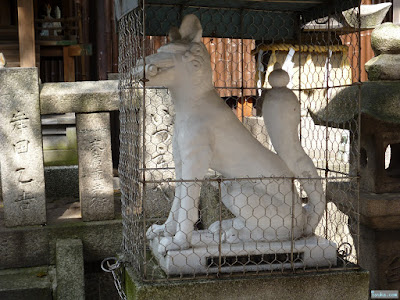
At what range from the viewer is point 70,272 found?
3.67m

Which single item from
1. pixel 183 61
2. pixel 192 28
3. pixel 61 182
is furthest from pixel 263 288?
pixel 61 182

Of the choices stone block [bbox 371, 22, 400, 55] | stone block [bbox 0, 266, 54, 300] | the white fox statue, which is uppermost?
stone block [bbox 371, 22, 400, 55]

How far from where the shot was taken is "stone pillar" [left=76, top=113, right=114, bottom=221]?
13.5 ft

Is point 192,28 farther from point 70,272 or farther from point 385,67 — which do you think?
point 70,272

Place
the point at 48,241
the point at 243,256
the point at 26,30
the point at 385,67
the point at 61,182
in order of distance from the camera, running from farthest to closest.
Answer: the point at 26,30 < the point at 61,182 < the point at 48,241 < the point at 385,67 < the point at 243,256

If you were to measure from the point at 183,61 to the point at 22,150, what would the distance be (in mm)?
2085

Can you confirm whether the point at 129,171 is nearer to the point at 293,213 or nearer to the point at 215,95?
the point at 215,95

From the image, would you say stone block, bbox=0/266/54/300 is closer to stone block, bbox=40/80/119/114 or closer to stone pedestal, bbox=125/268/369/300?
stone block, bbox=40/80/119/114

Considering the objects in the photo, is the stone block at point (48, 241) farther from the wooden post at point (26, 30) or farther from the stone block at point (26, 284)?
the wooden post at point (26, 30)

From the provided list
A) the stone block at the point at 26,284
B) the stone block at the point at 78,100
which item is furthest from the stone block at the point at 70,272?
the stone block at the point at 78,100

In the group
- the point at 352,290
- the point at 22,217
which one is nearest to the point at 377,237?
the point at 352,290

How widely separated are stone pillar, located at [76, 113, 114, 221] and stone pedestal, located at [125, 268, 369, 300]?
1771 millimetres

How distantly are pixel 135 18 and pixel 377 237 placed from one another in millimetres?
2003

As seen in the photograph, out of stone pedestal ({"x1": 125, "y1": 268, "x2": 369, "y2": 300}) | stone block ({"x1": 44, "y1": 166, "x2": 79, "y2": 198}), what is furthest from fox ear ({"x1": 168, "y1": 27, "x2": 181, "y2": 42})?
stone block ({"x1": 44, "y1": 166, "x2": 79, "y2": 198})
